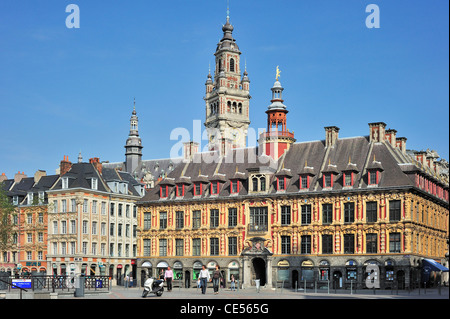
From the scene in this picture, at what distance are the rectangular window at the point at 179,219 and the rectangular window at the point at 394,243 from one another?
24.1 metres

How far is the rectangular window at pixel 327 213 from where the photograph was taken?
71.4 meters

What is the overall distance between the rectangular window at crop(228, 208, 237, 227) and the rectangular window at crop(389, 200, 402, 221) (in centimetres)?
1717

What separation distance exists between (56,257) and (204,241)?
72.4 ft

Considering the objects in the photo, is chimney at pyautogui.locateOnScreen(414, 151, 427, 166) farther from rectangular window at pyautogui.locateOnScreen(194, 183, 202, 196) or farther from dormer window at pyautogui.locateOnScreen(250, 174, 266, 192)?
rectangular window at pyautogui.locateOnScreen(194, 183, 202, 196)

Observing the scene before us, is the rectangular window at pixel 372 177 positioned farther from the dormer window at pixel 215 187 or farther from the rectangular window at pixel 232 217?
the dormer window at pixel 215 187

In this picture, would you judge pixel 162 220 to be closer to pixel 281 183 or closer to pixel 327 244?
pixel 281 183

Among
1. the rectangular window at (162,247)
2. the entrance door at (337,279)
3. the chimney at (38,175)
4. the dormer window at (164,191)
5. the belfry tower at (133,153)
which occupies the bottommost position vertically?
the entrance door at (337,279)

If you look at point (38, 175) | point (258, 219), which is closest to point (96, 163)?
point (38, 175)

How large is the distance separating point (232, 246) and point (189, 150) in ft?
50.9

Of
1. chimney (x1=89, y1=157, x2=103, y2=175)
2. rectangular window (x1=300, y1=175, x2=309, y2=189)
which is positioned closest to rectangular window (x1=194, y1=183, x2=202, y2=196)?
rectangular window (x1=300, y1=175, x2=309, y2=189)

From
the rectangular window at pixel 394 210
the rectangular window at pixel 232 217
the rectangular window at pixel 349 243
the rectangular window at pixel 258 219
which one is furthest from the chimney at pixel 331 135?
the rectangular window at pixel 232 217

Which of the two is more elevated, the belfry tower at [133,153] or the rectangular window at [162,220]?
the belfry tower at [133,153]
